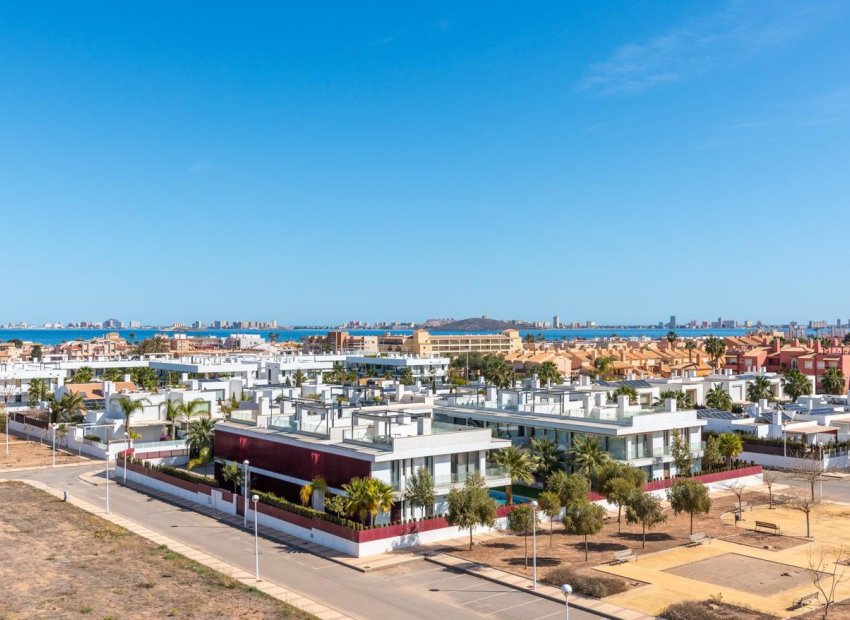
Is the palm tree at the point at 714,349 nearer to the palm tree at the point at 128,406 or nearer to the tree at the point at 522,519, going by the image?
the palm tree at the point at 128,406

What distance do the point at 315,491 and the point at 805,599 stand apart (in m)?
22.9

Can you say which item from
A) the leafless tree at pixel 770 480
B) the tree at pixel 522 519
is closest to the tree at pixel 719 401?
the leafless tree at pixel 770 480

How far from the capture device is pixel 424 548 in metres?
37.5

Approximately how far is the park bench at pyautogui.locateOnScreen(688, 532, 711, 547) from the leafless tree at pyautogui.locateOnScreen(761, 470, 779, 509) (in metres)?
9.41

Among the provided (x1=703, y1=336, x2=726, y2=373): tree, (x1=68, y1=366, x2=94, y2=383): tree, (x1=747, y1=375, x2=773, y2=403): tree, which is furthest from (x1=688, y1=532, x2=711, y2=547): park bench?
(x1=703, y1=336, x2=726, y2=373): tree

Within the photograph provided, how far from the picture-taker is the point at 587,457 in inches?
1777

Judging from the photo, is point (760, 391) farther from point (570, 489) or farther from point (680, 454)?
point (570, 489)

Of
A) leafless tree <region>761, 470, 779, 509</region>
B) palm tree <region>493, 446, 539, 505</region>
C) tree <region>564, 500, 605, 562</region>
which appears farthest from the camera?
leafless tree <region>761, 470, 779, 509</region>

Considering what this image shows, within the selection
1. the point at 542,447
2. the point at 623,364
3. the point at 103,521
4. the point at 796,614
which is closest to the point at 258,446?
the point at 103,521

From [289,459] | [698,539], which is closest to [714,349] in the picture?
[698,539]

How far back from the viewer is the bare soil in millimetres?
62562

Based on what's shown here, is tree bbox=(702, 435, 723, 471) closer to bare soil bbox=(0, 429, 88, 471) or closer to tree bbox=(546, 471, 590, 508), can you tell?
tree bbox=(546, 471, 590, 508)

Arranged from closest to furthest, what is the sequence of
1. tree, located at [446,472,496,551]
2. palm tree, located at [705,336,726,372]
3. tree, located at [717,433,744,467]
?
tree, located at [446,472,496,551], tree, located at [717,433,744,467], palm tree, located at [705,336,726,372]

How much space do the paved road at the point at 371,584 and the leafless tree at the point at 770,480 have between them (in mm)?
22663
